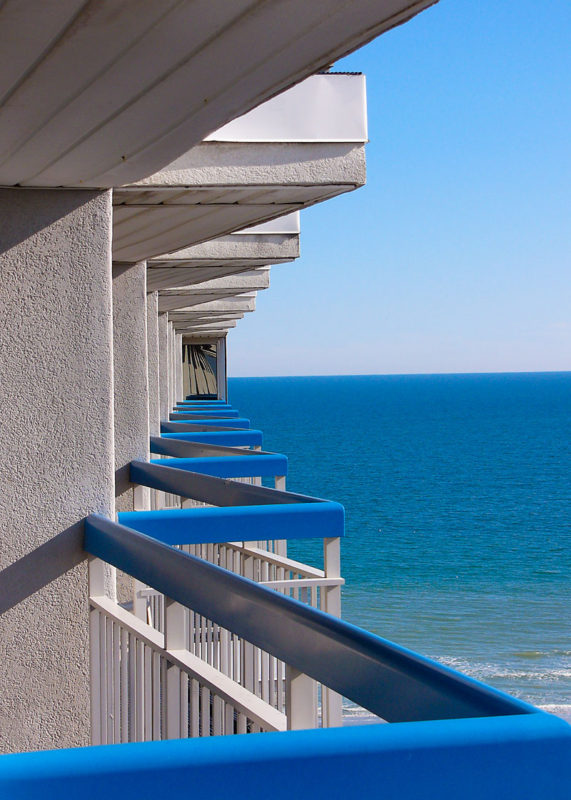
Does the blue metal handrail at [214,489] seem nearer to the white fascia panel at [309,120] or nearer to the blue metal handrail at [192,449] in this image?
the blue metal handrail at [192,449]

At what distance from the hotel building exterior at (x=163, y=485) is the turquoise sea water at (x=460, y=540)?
1712cm

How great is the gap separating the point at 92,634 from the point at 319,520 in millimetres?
952

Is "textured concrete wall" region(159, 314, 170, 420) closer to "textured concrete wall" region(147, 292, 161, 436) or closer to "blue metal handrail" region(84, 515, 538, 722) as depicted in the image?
"textured concrete wall" region(147, 292, 161, 436)

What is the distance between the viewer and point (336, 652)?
1.93 meters

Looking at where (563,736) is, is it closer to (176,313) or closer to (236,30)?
(236,30)

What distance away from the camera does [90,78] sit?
8.63 feet

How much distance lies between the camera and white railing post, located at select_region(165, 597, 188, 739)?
272 cm

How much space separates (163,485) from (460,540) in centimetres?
3674

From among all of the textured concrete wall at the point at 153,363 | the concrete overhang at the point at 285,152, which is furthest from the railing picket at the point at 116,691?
the textured concrete wall at the point at 153,363

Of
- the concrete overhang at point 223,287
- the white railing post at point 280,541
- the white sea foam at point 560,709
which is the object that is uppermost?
the concrete overhang at point 223,287

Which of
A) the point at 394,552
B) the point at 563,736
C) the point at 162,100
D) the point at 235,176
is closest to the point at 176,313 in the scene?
the point at 235,176

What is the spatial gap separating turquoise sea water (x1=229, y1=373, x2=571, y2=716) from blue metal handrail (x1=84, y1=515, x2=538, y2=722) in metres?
18.9

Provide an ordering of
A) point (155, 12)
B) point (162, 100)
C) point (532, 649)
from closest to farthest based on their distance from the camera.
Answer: point (155, 12) → point (162, 100) → point (532, 649)

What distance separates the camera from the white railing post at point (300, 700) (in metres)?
2.15
